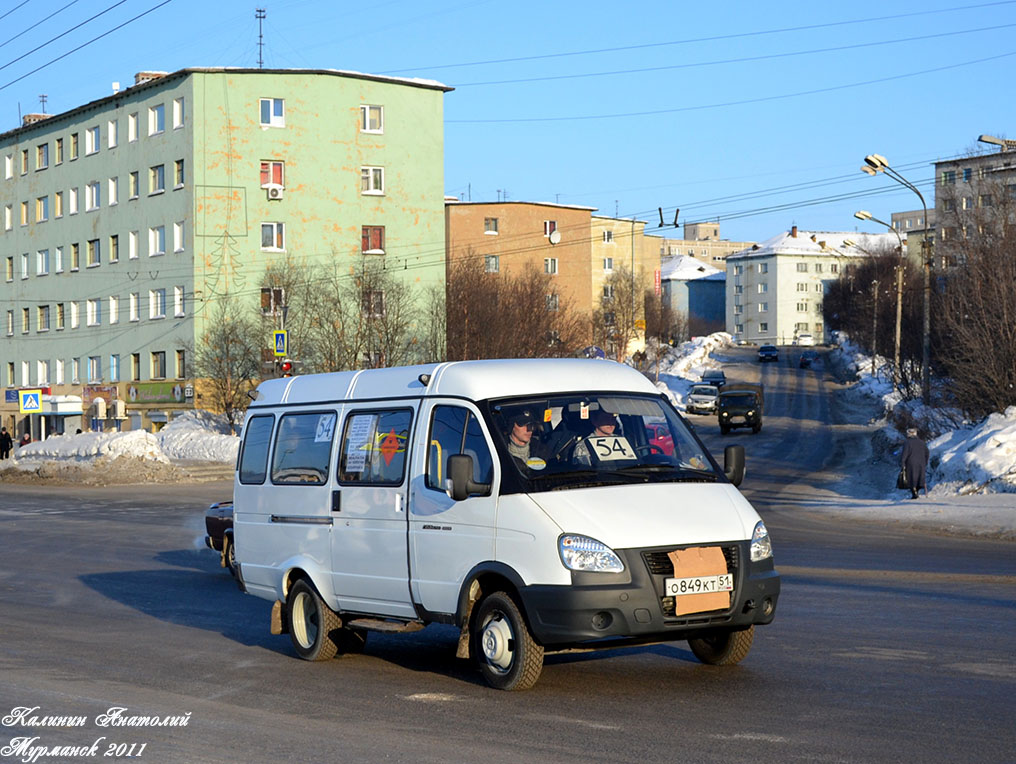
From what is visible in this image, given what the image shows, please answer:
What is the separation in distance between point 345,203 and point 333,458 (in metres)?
60.1

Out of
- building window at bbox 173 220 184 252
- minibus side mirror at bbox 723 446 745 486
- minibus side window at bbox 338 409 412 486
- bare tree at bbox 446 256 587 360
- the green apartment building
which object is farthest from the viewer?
bare tree at bbox 446 256 587 360

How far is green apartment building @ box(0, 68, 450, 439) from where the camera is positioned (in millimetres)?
65438

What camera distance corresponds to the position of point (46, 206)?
257 ft

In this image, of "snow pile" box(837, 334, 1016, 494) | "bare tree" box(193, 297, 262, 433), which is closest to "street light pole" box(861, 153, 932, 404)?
"snow pile" box(837, 334, 1016, 494)

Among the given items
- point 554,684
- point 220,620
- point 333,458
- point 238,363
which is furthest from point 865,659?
Answer: point 238,363

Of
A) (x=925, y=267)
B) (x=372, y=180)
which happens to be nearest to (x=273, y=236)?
(x=372, y=180)

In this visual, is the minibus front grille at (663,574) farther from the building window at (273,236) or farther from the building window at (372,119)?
the building window at (372,119)

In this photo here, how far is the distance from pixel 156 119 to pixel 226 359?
44.9 feet

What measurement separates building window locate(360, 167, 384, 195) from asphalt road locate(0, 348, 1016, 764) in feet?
179

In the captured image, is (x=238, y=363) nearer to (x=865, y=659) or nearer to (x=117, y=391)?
(x=117, y=391)

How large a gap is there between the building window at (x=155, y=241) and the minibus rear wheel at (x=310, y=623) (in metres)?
59.8

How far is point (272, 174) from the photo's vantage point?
6688cm

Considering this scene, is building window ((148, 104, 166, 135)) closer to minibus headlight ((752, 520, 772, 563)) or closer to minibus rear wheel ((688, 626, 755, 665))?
minibus rear wheel ((688, 626, 755, 665))

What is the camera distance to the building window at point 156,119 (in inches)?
2657
